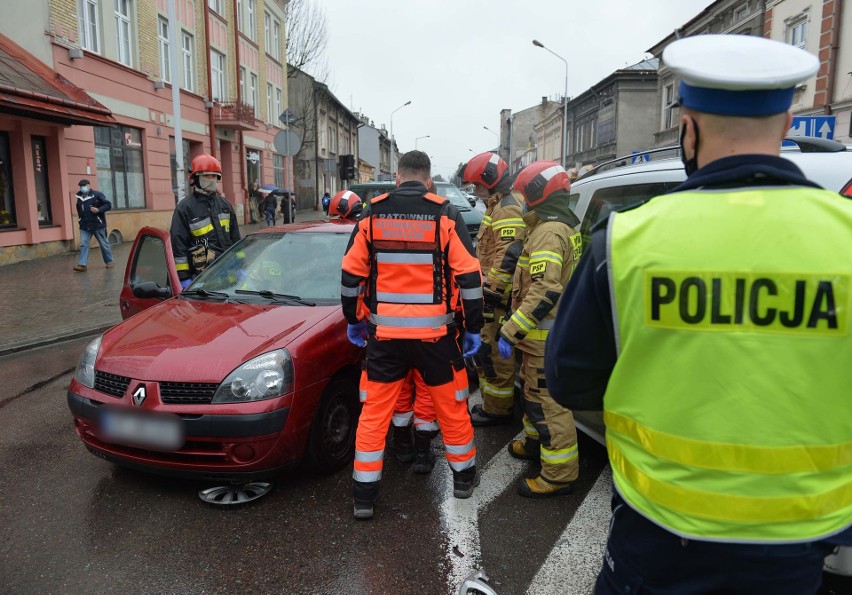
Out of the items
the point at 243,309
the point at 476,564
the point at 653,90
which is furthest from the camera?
the point at 653,90

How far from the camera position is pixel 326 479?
12.6 ft

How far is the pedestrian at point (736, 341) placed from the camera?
1216 millimetres

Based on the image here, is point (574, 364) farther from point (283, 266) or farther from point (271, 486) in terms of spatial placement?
point (283, 266)

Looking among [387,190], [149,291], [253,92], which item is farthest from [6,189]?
[253,92]

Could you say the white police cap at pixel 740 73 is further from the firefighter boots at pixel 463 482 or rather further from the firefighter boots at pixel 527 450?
the firefighter boots at pixel 527 450

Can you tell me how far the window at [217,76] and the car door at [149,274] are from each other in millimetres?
20666

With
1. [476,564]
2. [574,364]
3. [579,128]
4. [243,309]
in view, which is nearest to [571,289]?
[574,364]

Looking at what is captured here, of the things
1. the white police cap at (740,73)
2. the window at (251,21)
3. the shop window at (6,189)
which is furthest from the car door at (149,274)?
the window at (251,21)

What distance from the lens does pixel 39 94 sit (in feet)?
41.1

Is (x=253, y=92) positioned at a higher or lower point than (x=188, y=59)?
higher

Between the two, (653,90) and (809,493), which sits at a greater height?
(653,90)

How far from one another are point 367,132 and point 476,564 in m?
31.8

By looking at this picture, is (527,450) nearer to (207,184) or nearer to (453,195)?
(207,184)

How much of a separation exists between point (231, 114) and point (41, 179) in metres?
10.4
